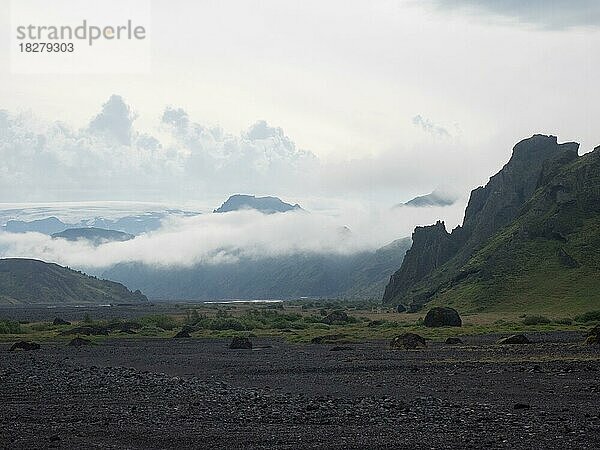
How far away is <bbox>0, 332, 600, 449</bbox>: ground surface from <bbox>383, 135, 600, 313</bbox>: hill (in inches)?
2839

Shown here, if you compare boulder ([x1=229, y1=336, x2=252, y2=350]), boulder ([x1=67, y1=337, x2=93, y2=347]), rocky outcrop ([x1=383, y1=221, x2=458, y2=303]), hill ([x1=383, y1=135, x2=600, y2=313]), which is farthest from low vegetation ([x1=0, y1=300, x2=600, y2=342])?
rocky outcrop ([x1=383, y1=221, x2=458, y2=303])

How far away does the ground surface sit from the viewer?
21016 mm

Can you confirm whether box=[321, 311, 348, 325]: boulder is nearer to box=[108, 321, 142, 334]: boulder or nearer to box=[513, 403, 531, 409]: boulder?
box=[108, 321, 142, 334]: boulder

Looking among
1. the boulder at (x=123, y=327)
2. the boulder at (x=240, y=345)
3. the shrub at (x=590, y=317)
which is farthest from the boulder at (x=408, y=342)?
the boulder at (x=123, y=327)

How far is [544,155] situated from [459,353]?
15233cm

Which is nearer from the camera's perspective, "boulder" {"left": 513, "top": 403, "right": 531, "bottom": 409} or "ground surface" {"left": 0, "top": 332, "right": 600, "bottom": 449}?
"ground surface" {"left": 0, "top": 332, "right": 600, "bottom": 449}

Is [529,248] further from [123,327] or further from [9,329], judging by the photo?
[9,329]

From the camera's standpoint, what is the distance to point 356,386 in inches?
1312

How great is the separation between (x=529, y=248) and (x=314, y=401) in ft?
385

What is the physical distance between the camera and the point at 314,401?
2833 cm

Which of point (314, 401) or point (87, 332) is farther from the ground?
point (87, 332)

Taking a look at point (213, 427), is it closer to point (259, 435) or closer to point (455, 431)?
point (259, 435)

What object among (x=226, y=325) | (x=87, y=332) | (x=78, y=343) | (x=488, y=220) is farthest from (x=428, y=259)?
(x=78, y=343)

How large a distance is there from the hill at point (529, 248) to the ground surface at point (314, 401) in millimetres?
72102
